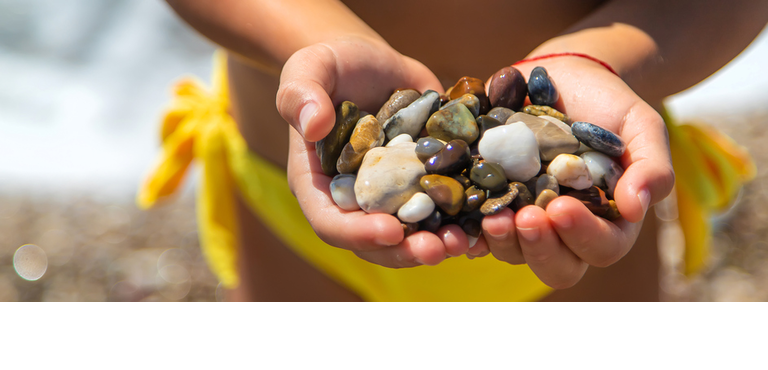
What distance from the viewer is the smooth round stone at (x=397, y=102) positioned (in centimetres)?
94

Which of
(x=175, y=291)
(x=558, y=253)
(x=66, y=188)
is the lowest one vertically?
(x=66, y=188)

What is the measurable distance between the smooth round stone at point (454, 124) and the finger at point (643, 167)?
27cm

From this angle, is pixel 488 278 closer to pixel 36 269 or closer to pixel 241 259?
pixel 241 259

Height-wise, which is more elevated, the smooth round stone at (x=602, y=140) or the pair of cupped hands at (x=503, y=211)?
the smooth round stone at (x=602, y=140)

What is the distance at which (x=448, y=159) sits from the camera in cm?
82

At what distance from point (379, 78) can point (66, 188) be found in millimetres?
4177

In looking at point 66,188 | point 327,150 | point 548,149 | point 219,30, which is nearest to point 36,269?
point 66,188

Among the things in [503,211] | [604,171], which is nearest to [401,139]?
[503,211]

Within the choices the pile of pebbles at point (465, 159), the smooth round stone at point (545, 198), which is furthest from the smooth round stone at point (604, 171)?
the smooth round stone at point (545, 198)

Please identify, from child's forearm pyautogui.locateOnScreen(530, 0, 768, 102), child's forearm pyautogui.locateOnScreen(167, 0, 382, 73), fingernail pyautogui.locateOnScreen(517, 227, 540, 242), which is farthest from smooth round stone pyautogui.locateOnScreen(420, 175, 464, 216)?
child's forearm pyautogui.locateOnScreen(530, 0, 768, 102)

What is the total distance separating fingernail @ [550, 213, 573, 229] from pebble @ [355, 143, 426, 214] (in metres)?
0.24

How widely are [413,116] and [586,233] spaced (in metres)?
0.38

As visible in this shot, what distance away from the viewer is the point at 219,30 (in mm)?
1065

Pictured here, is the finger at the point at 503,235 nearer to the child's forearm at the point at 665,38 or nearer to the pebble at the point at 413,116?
the pebble at the point at 413,116
